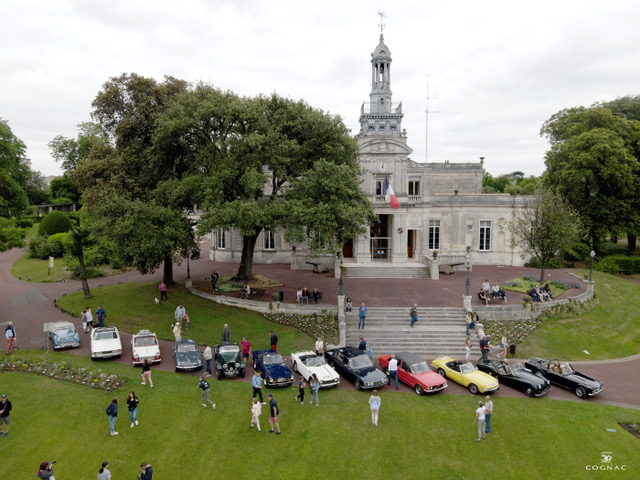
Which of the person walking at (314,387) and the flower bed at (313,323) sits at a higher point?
the flower bed at (313,323)

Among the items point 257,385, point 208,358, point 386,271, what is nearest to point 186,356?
point 208,358

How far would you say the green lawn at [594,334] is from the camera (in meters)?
26.2

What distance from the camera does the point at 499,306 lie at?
29.5 meters

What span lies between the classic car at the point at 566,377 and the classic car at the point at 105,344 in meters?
22.0

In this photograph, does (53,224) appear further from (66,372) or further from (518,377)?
(518,377)

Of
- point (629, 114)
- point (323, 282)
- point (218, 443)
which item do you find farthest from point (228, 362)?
point (629, 114)

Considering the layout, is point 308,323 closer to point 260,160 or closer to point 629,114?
point 260,160

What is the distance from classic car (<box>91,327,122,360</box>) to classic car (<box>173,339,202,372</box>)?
10.5ft

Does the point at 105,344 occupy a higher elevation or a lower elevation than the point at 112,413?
higher

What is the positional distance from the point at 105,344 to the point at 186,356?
4668mm

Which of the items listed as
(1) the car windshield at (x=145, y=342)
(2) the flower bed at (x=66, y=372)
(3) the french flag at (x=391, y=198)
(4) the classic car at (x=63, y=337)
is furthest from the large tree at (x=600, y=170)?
(4) the classic car at (x=63, y=337)

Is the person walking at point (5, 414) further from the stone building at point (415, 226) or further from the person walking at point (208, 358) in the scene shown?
the stone building at point (415, 226)

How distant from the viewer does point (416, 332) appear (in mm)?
27391

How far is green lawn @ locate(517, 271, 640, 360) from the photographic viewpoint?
2619 cm
